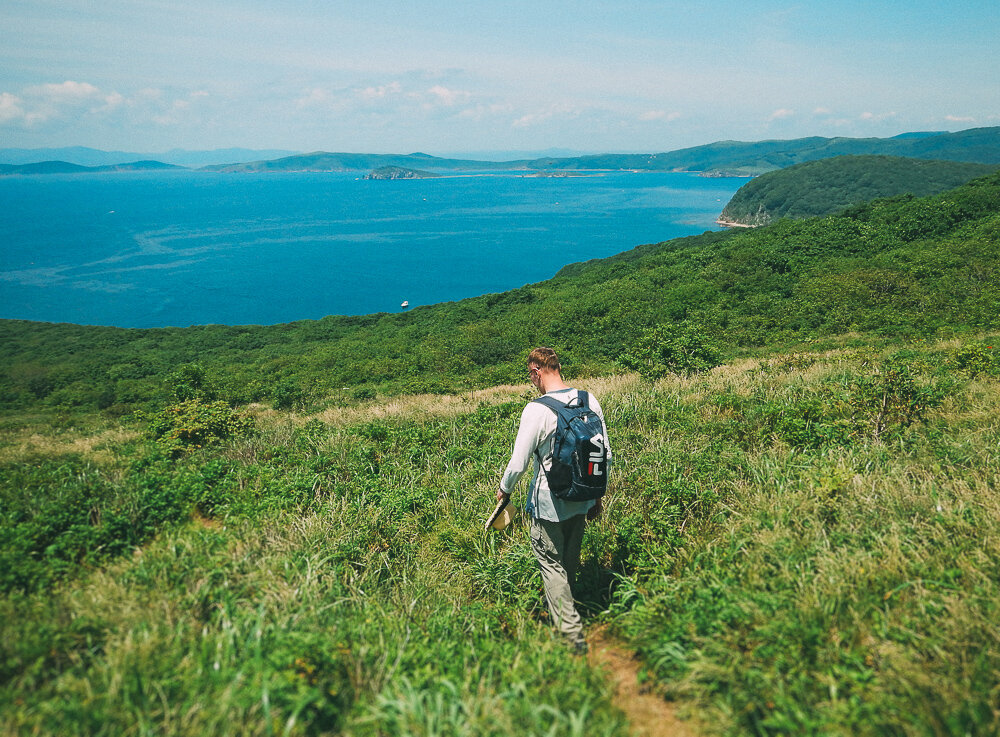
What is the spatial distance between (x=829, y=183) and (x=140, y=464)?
4825 inches

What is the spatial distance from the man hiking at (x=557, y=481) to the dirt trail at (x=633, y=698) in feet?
0.57

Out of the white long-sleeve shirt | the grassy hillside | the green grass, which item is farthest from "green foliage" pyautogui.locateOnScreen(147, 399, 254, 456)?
the grassy hillside

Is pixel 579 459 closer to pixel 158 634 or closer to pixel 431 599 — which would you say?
pixel 431 599

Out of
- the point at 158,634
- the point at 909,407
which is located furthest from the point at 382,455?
the point at 909,407

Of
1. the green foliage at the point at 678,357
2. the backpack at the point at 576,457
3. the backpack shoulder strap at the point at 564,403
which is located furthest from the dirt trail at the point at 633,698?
Answer: the green foliage at the point at 678,357

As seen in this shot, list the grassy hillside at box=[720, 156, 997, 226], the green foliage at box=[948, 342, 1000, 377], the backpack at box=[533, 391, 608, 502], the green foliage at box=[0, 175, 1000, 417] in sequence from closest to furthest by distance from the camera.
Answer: the backpack at box=[533, 391, 608, 502] < the green foliage at box=[948, 342, 1000, 377] < the green foliage at box=[0, 175, 1000, 417] < the grassy hillside at box=[720, 156, 997, 226]

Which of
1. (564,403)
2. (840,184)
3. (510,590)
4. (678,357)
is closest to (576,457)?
(564,403)

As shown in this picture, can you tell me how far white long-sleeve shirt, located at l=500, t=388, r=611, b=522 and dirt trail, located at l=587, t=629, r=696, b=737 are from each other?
3.00ft

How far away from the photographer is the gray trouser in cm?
355

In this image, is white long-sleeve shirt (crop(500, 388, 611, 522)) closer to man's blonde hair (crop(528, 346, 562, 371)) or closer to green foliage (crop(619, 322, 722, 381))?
man's blonde hair (crop(528, 346, 562, 371))

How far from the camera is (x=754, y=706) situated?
2.48m

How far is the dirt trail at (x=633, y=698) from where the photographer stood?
263cm

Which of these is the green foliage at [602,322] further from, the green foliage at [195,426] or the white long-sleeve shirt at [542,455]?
the white long-sleeve shirt at [542,455]

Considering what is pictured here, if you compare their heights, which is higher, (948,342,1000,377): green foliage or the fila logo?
the fila logo
